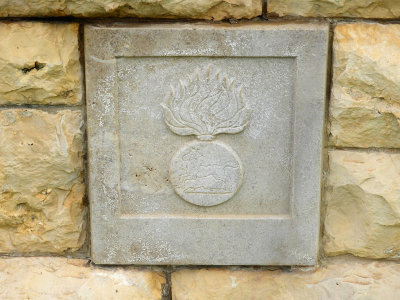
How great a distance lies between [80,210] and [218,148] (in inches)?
17.8

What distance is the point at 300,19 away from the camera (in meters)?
1.28

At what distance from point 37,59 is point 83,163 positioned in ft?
1.04

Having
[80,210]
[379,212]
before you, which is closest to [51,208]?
[80,210]

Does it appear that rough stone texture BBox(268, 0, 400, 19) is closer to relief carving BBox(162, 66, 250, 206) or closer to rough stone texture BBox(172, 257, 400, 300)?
relief carving BBox(162, 66, 250, 206)

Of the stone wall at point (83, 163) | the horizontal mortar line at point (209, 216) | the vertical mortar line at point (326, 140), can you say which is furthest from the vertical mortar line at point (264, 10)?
the horizontal mortar line at point (209, 216)

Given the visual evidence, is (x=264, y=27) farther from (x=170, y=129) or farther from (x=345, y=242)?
(x=345, y=242)

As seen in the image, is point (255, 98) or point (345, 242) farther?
point (345, 242)

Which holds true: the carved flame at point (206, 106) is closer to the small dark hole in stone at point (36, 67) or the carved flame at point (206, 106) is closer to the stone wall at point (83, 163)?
the stone wall at point (83, 163)

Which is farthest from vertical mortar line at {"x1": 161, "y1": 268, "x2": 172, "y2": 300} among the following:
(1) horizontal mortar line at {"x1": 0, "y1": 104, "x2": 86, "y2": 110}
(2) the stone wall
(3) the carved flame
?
(1) horizontal mortar line at {"x1": 0, "y1": 104, "x2": 86, "y2": 110}

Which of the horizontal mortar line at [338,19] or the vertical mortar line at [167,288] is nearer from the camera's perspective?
the horizontal mortar line at [338,19]

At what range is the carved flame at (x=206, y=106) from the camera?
128cm

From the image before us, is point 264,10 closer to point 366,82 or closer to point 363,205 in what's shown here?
point 366,82

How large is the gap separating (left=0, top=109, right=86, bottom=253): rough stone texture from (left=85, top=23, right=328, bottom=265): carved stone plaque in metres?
0.06

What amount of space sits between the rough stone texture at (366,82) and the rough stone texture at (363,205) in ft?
0.25
